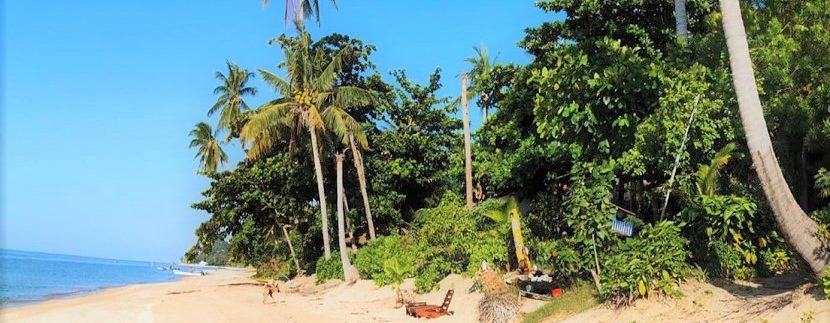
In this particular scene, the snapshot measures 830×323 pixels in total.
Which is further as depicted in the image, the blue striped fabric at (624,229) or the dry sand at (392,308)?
the blue striped fabric at (624,229)

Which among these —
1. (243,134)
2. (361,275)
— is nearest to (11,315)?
(243,134)

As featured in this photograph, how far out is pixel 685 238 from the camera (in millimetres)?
10789

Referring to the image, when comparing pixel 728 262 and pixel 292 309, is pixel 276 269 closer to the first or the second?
pixel 292 309

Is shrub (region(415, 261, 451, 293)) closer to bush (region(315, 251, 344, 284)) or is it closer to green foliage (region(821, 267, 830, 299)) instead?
bush (region(315, 251, 344, 284))

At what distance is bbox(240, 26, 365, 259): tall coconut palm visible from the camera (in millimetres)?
25484

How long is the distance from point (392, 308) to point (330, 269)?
427 inches

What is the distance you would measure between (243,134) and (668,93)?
60.7 ft

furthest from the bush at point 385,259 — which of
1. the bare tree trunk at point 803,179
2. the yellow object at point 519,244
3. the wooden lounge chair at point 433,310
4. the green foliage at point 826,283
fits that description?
the green foliage at point 826,283

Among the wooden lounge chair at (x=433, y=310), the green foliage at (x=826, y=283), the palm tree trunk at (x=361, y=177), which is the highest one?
the palm tree trunk at (x=361, y=177)

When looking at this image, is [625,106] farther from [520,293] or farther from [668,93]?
[520,293]

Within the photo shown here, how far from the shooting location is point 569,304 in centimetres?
1166

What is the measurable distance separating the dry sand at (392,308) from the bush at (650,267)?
0.22 m

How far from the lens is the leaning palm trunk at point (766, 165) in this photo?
7938 mm

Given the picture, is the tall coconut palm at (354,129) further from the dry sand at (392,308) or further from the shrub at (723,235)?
the shrub at (723,235)
